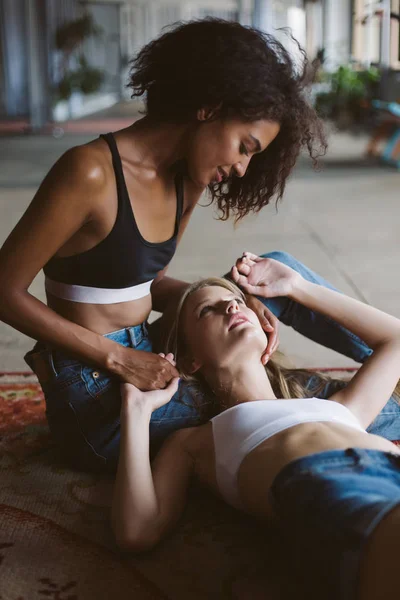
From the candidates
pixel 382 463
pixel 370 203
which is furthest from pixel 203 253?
pixel 382 463

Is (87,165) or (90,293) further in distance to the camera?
(90,293)

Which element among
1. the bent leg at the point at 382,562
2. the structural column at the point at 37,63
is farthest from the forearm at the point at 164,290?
the structural column at the point at 37,63

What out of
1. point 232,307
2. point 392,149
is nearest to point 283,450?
point 232,307

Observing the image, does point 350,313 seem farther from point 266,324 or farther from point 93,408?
point 93,408

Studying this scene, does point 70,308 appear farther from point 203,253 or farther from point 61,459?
point 203,253

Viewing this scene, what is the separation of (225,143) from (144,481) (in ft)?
2.38

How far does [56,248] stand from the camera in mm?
1581

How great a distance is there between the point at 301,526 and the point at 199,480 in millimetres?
418

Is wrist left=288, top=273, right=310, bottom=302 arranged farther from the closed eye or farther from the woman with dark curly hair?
the closed eye

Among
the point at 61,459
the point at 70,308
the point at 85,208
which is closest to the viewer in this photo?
the point at 85,208

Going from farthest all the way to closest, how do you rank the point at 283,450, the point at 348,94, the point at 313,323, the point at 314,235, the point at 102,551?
the point at 348,94 < the point at 314,235 < the point at 313,323 < the point at 102,551 < the point at 283,450

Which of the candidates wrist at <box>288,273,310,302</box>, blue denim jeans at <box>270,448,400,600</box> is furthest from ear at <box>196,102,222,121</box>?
blue denim jeans at <box>270,448,400,600</box>

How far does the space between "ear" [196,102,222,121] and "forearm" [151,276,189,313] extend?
53 centimetres

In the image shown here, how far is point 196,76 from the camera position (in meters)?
1.59
